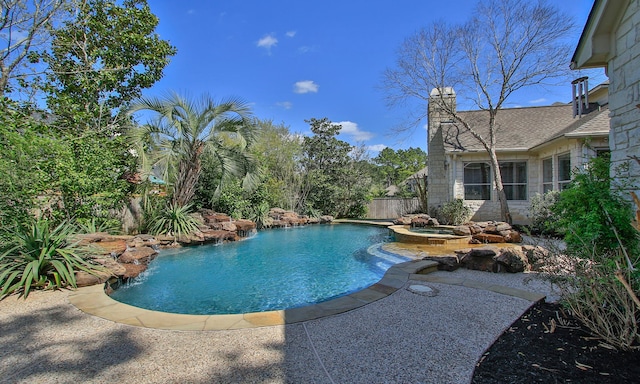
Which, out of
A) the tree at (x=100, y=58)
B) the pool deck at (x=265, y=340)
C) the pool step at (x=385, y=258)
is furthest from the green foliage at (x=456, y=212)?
the tree at (x=100, y=58)

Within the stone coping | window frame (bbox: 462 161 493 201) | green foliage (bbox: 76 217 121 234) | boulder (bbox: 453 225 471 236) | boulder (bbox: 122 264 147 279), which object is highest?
window frame (bbox: 462 161 493 201)

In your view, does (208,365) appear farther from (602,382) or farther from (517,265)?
(517,265)

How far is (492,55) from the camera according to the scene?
10.8m

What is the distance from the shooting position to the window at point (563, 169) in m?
9.66

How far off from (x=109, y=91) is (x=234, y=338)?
11141 mm

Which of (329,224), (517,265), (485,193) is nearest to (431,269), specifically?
(517,265)

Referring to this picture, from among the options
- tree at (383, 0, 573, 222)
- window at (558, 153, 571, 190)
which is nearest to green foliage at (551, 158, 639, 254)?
window at (558, 153, 571, 190)

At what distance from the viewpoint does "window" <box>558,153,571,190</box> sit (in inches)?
380

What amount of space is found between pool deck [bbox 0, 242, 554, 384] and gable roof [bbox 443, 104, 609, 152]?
9.49 metres

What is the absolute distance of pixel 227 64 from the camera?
40.1 feet

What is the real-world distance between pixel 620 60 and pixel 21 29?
11.9 meters

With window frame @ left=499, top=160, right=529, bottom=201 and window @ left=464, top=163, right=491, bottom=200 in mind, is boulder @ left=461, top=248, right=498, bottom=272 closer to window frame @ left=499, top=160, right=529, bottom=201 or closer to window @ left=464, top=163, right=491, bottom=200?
window @ left=464, top=163, right=491, bottom=200

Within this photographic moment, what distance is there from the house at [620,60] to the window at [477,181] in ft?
28.9

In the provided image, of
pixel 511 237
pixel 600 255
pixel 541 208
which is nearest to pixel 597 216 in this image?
pixel 600 255
